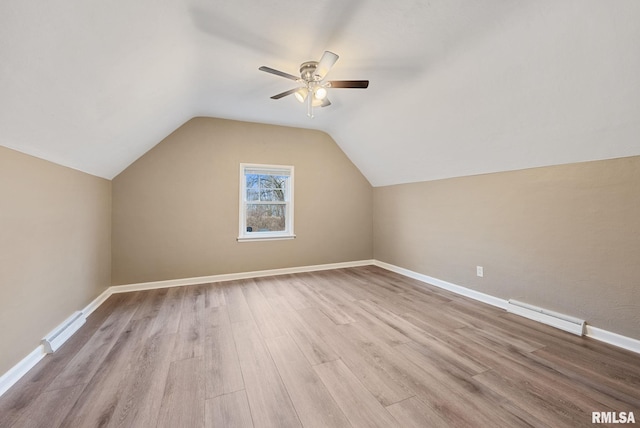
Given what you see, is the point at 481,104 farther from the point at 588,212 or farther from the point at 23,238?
the point at 23,238

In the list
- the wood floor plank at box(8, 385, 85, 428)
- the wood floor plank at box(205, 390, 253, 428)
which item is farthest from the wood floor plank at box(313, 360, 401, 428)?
the wood floor plank at box(8, 385, 85, 428)

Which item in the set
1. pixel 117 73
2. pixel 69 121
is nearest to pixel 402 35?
pixel 117 73

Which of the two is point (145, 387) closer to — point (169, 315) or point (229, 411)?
point (229, 411)

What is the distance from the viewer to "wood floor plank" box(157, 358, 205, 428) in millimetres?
1393

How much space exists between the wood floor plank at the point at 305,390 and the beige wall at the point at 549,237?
2496mm

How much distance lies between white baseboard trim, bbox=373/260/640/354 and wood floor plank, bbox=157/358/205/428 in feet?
10.4

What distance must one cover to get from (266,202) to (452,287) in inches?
125

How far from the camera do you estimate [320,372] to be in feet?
5.95

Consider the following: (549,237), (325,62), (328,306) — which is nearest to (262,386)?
(328,306)

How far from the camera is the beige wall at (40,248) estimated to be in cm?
167

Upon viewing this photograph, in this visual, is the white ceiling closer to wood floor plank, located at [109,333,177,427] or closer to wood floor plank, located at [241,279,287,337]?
wood floor plank, located at [109,333,177,427]

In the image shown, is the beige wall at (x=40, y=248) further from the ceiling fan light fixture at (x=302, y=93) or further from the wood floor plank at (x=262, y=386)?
the ceiling fan light fixture at (x=302, y=93)

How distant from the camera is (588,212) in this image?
7.60 ft

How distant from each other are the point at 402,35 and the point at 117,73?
83.6 inches
